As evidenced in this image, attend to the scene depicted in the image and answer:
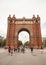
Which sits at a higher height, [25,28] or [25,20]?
[25,20]

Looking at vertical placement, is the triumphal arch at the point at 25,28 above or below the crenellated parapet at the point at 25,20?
below

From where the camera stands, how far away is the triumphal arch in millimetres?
63569

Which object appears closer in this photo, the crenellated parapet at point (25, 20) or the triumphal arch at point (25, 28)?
the triumphal arch at point (25, 28)

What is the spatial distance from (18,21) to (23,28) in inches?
125

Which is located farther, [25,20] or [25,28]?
[25,20]

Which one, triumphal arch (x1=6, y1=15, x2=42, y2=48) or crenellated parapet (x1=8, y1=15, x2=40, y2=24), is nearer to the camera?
triumphal arch (x1=6, y1=15, x2=42, y2=48)

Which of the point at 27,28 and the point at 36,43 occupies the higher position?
the point at 27,28

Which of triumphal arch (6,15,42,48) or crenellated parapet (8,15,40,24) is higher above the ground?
crenellated parapet (8,15,40,24)

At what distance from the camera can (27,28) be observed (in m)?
63.3

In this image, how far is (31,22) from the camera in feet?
213

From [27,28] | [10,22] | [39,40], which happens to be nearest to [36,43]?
[39,40]

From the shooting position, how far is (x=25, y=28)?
6344 centimetres

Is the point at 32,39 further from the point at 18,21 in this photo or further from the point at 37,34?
the point at 18,21

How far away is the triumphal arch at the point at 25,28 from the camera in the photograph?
6357 centimetres
